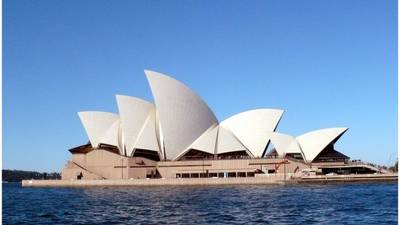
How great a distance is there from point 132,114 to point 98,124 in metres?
7.98

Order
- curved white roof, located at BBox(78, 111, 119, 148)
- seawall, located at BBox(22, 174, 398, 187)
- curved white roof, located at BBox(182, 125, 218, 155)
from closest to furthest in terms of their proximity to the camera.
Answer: seawall, located at BBox(22, 174, 398, 187), curved white roof, located at BBox(182, 125, 218, 155), curved white roof, located at BBox(78, 111, 119, 148)

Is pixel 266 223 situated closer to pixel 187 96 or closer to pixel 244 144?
pixel 187 96

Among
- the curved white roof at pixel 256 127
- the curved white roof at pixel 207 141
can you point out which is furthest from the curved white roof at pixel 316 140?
the curved white roof at pixel 207 141

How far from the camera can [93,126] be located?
252 ft

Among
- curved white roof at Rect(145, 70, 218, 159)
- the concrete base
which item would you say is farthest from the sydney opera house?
the concrete base

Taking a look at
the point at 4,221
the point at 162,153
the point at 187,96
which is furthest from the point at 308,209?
the point at 162,153

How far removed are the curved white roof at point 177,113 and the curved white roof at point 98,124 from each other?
28.8 ft

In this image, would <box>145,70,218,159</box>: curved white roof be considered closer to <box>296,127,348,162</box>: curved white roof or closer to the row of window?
the row of window

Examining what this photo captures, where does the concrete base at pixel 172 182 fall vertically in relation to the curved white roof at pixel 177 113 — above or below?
below

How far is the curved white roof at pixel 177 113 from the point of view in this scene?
67.3 m

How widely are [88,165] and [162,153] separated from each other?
11376 millimetres

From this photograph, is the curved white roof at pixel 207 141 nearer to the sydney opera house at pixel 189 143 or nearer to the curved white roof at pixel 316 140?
the sydney opera house at pixel 189 143

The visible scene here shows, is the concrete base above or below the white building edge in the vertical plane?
below

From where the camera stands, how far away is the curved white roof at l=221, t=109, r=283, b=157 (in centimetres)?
7231
